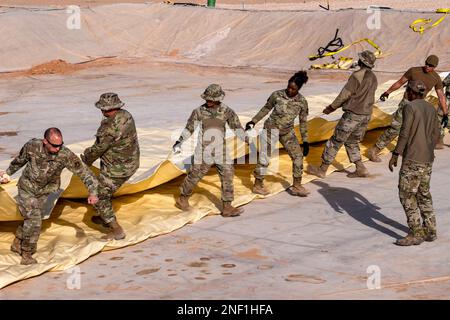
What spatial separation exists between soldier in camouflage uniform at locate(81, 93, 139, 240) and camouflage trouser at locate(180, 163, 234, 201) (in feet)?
3.49

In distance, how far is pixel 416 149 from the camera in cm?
983

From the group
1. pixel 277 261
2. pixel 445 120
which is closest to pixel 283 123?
pixel 277 261

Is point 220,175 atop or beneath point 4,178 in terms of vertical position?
beneath

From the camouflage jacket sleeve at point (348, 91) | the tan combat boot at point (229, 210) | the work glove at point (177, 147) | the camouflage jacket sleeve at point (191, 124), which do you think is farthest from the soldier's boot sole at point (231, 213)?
the camouflage jacket sleeve at point (348, 91)

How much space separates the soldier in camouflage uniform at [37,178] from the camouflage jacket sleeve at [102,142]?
73 centimetres

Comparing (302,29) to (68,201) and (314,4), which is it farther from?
(68,201)

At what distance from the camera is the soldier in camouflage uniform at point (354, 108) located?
504 inches

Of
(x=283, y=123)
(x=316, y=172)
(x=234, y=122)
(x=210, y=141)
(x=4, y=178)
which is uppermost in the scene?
(x=234, y=122)

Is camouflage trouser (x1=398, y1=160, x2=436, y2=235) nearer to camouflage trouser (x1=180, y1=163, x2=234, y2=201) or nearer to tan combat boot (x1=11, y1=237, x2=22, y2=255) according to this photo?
camouflage trouser (x1=180, y1=163, x2=234, y2=201)

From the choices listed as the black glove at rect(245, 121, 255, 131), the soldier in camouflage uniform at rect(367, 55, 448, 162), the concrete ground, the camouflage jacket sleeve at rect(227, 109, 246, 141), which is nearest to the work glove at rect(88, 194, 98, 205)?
the concrete ground

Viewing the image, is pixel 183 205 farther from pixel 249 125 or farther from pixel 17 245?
pixel 17 245

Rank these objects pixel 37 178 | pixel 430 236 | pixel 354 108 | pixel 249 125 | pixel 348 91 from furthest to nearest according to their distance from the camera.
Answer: pixel 354 108, pixel 348 91, pixel 249 125, pixel 430 236, pixel 37 178

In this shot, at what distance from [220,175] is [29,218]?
2.90 meters

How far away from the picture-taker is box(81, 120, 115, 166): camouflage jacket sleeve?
33.6 feet
